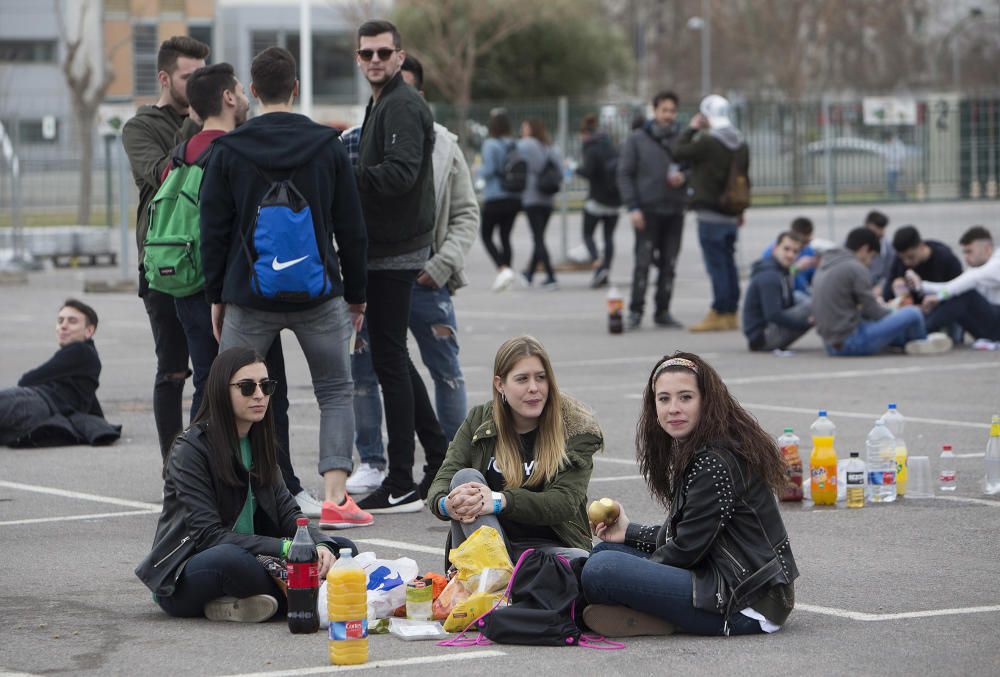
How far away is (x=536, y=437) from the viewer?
6828 mm

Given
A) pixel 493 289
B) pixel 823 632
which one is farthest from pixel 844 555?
pixel 493 289

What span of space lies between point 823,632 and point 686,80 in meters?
69.0

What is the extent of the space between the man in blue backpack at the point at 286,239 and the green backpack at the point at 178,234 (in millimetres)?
361

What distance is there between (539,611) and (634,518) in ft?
7.96

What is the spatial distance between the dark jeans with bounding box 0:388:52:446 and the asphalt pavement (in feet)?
0.47

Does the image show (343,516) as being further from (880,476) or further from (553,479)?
(880,476)

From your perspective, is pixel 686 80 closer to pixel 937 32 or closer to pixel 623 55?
pixel 937 32

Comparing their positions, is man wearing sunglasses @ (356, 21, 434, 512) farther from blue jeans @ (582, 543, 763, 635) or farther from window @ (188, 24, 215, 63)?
window @ (188, 24, 215, 63)

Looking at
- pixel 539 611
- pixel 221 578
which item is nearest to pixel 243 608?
pixel 221 578

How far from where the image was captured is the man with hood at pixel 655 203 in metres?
17.0

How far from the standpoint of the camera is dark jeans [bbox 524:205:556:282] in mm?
22172

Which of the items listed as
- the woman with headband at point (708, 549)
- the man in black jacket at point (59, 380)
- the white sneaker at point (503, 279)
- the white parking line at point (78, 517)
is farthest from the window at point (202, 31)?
the woman with headband at point (708, 549)

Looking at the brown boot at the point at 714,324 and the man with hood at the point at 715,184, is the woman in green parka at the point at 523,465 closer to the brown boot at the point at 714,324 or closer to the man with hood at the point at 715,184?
the man with hood at the point at 715,184

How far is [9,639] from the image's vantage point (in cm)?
614
